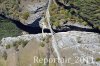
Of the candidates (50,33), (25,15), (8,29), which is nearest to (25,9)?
(25,15)

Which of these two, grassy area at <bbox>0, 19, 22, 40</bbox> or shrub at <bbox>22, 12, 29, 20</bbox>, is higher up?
shrub at <bbox>22, 12, 29, 20</bbox>

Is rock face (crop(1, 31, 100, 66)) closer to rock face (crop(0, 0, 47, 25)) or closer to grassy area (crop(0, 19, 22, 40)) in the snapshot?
rock face (crop(0, 0, 47, 25))

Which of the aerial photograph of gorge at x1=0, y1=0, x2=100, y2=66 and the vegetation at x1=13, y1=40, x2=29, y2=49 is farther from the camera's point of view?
the vegetation at x1=13, y1=40, x2=29, y2=49

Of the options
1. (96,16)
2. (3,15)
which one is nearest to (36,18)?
(3,15)

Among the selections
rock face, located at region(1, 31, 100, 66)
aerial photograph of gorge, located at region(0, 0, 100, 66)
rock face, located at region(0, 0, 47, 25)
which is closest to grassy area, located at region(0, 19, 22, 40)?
aerial photograph of gorge, located at region(0, 0, 100, 66)

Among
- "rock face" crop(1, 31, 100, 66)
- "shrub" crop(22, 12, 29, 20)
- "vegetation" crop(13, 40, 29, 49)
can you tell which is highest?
"shrub" crop(22, 12, 29, 20)

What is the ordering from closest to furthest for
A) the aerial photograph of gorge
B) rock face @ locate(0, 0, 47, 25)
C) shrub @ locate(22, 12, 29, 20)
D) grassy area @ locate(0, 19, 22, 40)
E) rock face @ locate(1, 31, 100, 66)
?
rock face @ locate(1, 31, 100, 66) → the aerial photograph of gorge → rock face @ locate(0, 0, 47, 25) → shrub @ locate(22, 12, 29, 20) → grassy area @ locate(0, 19, 22, 40)

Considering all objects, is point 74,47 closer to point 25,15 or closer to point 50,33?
point 50,33

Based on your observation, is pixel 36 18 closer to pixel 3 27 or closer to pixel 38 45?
pixel 38 45
